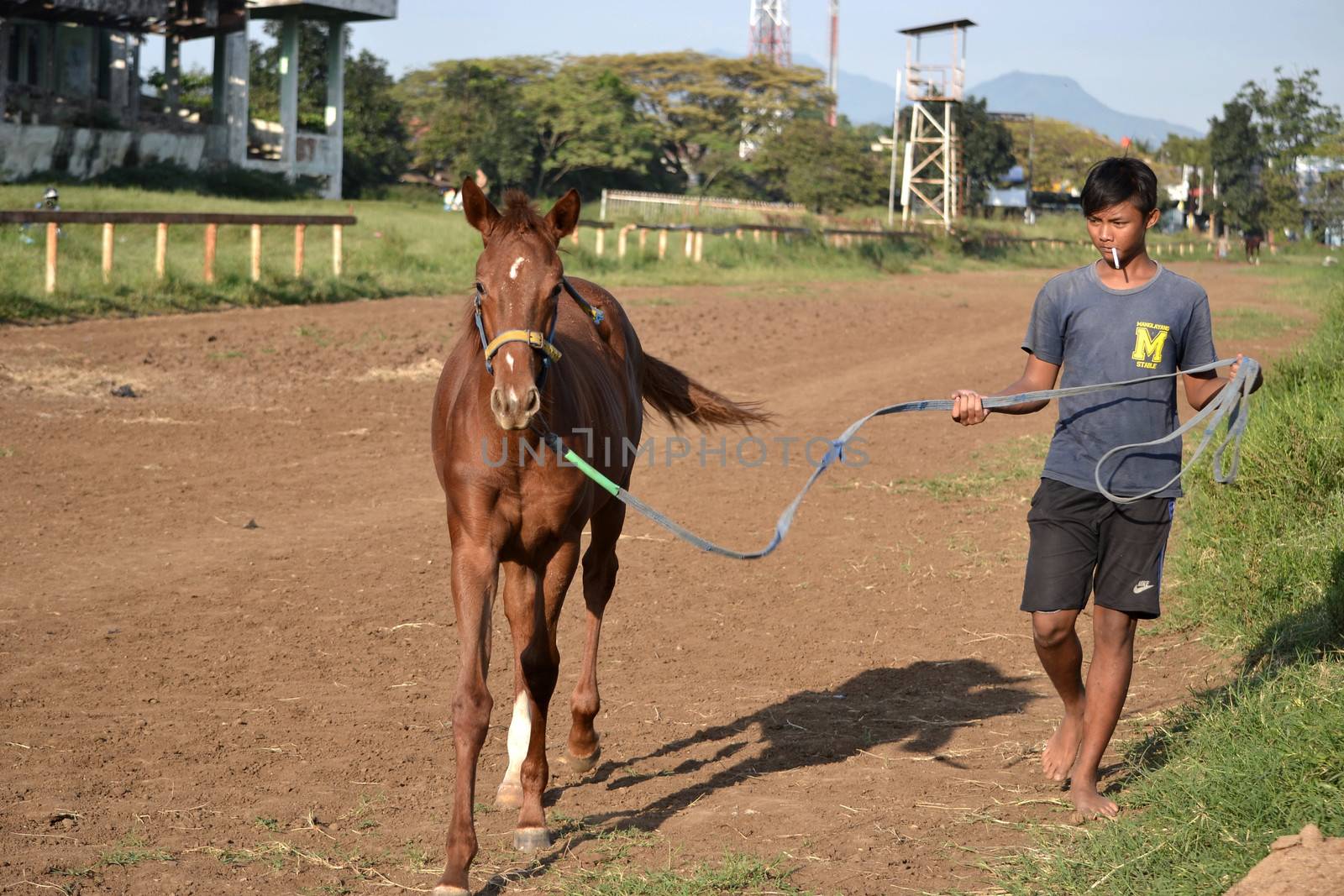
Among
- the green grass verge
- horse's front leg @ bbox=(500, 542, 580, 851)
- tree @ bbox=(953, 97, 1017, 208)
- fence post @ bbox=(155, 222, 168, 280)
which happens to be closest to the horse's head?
horse's front leg @ bbox=(500, 542, 580, 851)

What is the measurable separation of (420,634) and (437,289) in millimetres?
14659

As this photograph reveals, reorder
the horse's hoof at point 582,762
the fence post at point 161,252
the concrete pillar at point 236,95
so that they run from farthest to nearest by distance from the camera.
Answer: the concrete pillar at point 236,95
the fence post at point 161,252
the horse's hoof at point 582,762

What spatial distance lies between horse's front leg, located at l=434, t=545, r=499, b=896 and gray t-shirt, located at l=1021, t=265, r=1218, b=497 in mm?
1894

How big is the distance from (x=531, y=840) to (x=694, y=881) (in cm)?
68

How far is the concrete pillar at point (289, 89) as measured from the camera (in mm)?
40406

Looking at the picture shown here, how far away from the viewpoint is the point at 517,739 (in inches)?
180

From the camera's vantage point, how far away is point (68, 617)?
6.02m

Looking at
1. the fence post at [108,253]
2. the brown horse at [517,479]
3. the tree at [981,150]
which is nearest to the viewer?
the brown horse at [517,479]

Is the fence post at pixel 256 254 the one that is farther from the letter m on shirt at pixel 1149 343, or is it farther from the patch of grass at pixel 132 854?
the letter m on shirt at pixel 1149 343

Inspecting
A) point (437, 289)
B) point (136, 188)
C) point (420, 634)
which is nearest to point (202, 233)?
point (437, 289)

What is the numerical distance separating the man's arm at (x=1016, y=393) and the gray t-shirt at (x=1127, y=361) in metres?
0.15

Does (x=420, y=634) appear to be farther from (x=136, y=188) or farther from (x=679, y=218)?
(x=679, y=218)

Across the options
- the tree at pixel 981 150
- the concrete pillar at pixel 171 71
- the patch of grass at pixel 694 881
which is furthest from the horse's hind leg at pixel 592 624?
the tree at pixel 981 150

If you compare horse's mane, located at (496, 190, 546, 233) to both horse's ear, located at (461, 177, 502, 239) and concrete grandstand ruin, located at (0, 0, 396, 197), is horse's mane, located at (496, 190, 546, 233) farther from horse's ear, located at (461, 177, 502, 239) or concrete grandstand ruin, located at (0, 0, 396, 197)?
concrete grandstand ruin, located at (0, 0, 396, 197)
